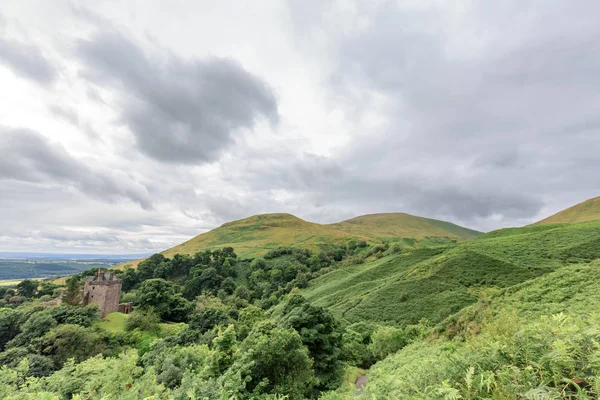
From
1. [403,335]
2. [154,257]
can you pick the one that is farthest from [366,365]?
[154,257]

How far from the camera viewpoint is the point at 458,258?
44125 millimetres

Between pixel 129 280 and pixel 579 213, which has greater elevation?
pixel 579 213

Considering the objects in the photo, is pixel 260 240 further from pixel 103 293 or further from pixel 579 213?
pixel 579 213

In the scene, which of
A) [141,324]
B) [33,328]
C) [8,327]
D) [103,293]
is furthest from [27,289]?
[141,324]

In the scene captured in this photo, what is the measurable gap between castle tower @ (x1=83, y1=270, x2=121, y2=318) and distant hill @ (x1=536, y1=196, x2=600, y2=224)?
459 feet

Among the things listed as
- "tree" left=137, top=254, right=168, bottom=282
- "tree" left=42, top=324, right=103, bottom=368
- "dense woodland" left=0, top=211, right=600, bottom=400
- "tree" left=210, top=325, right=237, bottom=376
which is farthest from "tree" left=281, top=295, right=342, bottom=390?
"tree" left=137, top=254, right=168, bottom=282

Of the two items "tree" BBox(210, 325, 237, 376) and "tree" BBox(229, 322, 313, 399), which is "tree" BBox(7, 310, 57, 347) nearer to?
"tree" BBox(210, 325, 237, 376)

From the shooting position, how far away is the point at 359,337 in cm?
3027

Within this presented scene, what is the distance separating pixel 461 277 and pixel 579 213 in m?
105

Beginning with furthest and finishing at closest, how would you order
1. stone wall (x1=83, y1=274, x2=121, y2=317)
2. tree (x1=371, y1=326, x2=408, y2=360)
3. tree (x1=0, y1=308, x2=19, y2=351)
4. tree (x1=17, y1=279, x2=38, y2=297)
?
tree (x1=17, y1=279, x2=38, y2=297), stone wall (x1=83, y1=274, x2=121, y2=317), tree (x1=0, y1=308, x2=19, y2=351), tree (x1=371, y1=326, x2=408, y2=360)

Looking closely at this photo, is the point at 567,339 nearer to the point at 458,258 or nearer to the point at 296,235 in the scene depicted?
the point at 458,258

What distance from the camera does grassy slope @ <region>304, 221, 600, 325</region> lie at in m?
35.2

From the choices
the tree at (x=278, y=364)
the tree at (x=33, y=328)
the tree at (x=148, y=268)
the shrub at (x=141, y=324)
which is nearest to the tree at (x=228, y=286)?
the tree at (x=148, y=268)

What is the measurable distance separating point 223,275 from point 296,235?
88379 millimetres
